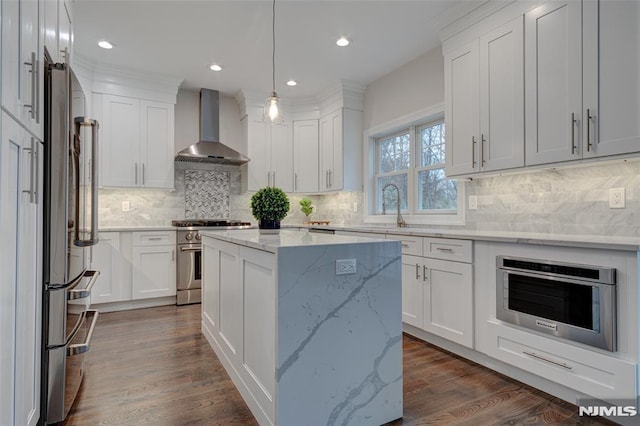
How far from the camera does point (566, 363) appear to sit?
6.36ft

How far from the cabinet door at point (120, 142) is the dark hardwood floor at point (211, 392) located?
2016mm

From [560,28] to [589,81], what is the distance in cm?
43

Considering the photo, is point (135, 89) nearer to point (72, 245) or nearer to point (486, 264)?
point (72, 245)

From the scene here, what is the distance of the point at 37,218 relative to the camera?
5.00ft

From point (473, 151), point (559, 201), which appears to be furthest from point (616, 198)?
point (473, 151)

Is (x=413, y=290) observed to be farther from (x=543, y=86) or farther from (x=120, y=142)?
(x=120, y=142)

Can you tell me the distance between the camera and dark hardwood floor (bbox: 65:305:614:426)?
1835 millimetres

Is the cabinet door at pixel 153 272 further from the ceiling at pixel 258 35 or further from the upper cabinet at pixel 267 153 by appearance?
the ceiling at pixel 258 35

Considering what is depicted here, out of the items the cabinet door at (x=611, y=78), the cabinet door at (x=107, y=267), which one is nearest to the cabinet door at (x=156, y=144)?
the cabinet door at (x=107, y=267)

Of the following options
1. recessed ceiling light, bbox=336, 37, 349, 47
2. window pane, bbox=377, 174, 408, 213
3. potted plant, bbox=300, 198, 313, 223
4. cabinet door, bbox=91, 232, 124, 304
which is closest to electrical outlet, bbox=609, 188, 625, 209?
window pane, bbox=377, 174, 408, 213

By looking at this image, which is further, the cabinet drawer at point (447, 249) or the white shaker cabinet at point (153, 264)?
the white shaker cabinet at point (153, 264)

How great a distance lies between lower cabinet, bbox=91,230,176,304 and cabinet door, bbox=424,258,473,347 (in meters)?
3.00

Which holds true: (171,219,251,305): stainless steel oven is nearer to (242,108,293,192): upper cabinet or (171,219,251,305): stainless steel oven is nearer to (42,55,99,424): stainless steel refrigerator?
(242,108,293,192): upper cabinet

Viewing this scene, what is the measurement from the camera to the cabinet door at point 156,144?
432 cm
